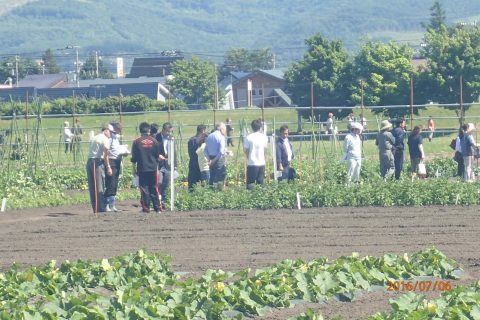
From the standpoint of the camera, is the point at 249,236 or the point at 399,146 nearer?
the point at 249,236

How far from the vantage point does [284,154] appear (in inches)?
854

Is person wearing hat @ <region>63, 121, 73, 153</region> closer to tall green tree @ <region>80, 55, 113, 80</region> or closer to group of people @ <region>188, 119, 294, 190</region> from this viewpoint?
group of people @ <region>188, 119, 294, 190</region>

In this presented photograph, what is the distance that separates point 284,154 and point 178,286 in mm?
10797

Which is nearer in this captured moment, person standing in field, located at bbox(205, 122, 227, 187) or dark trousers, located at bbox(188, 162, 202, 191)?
person standing in field, located at bbox(205, 122, 227, 187)

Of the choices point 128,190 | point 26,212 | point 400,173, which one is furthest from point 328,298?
point 128,190

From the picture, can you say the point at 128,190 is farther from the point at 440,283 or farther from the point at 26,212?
the point at 440,283

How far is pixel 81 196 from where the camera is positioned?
23.1 m

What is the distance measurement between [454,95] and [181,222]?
3818 cm

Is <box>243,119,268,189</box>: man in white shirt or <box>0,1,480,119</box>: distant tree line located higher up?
<box>0,1,480,119</box>: distant tree line

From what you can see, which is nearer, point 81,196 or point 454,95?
point 81,196

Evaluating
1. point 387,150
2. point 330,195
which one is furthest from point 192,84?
point 330,195

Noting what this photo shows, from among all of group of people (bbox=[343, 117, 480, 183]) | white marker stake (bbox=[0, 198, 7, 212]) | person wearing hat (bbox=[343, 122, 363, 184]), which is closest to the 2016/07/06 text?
person wearing hat (bbox=[343, 122, 363, 184])

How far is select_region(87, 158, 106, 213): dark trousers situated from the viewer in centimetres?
1959

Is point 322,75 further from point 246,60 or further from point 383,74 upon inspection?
point 246,60
